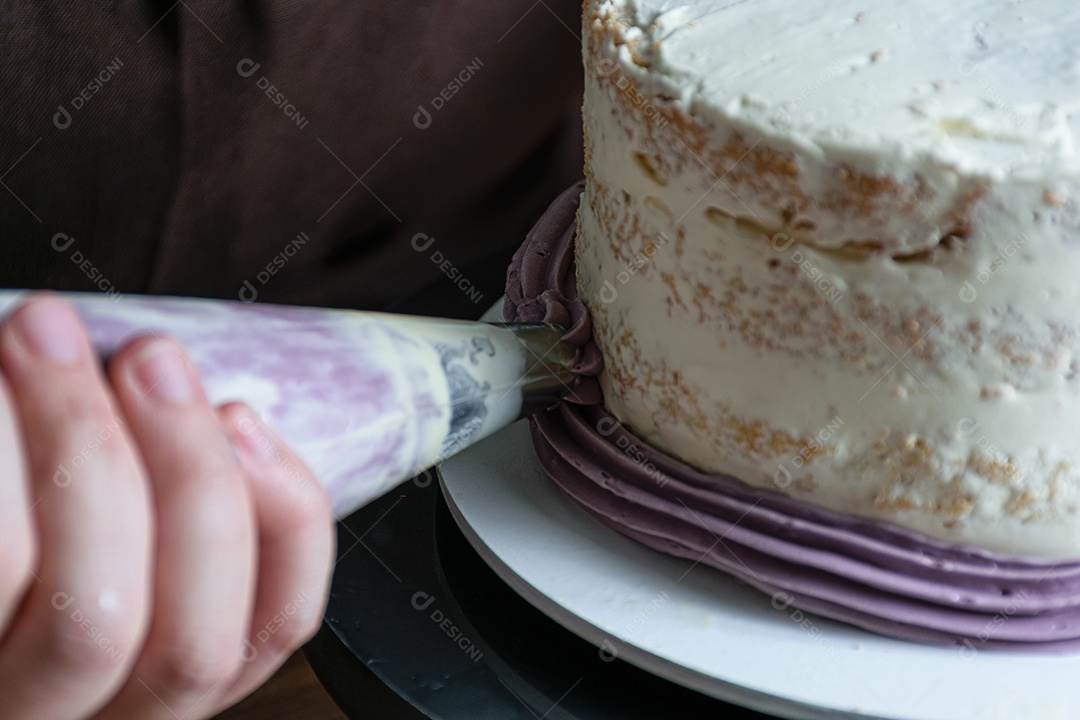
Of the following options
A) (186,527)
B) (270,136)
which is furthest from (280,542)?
(270,136)

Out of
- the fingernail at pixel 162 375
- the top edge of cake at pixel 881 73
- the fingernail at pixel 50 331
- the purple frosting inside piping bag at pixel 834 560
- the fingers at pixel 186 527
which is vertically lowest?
the purple frosting inside piping bag at pixel 834 560

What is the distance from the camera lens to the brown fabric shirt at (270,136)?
3.85 feet

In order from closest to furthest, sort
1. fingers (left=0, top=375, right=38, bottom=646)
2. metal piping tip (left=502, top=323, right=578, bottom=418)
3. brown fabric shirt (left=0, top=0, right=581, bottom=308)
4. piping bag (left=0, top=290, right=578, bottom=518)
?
fingers (left=0, top=375, right=38, bottom=646), piping bag (left=0, top=290, right=578, bottom=518), metal piping tip (left=502, top=323, right=578, bottom=418), brown fabric shirt (left=0, top=0, right=581, bottom=308)

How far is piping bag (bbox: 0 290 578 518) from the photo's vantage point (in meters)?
0.60

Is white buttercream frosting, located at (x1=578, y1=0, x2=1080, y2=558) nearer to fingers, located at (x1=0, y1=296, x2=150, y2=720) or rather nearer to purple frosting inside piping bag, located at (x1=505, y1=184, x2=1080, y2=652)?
purple frosting inside piping bag, located at (x1=505, y1=184, x2=1080, y2=652)

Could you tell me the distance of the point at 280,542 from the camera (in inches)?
22.0

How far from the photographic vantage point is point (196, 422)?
Answer: 514mm

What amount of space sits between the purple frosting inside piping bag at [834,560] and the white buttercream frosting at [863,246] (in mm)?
14

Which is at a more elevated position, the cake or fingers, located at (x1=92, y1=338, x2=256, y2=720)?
fingers, located at (x1=92, y1=338, x2=256, y2=720)

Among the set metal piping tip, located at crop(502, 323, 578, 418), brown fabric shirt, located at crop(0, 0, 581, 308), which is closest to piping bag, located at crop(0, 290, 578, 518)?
metal piping tip, located at crop(502, 323, 578, 418)

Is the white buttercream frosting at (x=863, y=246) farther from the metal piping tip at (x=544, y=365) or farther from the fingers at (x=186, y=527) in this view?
the fingers at (x=186, y=527)

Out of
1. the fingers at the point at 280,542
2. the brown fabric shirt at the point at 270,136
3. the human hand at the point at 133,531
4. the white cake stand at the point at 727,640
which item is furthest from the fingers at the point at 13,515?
the brown fabric shirt at the point at 270,136

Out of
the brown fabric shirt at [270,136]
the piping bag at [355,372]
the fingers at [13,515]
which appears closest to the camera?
the fingers at [13,515]

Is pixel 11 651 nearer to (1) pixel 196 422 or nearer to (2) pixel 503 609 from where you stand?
(1) pixel 196 422
